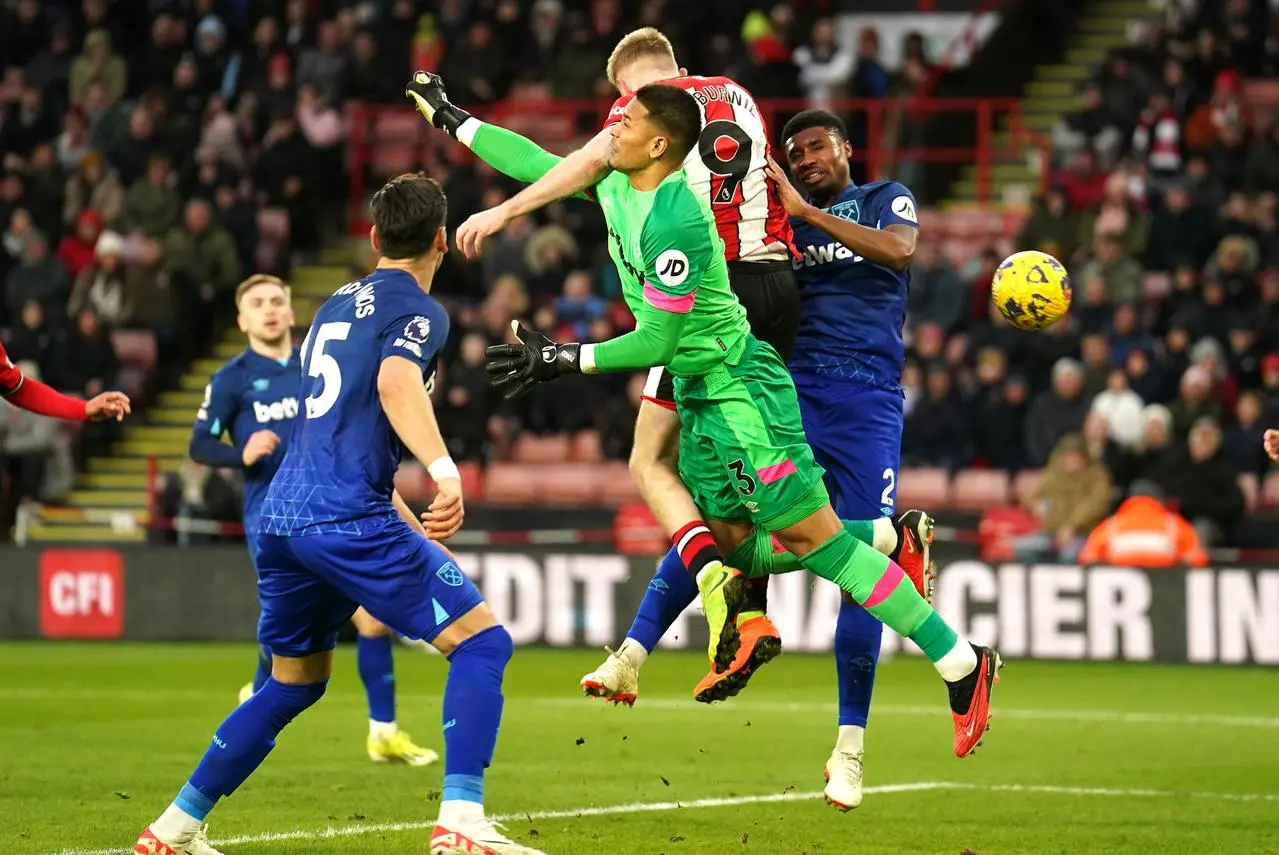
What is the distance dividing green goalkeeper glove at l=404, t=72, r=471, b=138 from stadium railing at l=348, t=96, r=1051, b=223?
13.7 m

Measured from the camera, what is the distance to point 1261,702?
14750mm

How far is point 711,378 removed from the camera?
8.20m

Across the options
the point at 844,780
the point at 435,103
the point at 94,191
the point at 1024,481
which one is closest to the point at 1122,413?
the point at 1024,481

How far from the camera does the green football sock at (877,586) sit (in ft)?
27.2

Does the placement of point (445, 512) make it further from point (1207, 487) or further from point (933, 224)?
point (933, 224)

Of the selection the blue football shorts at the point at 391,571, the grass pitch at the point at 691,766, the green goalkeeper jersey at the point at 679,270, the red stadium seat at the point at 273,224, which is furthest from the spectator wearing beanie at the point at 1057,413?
the blue football shorts at the point at 391,571

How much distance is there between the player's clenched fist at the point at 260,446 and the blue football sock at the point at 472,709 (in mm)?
3974

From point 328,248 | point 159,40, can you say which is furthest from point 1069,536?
point 159,40

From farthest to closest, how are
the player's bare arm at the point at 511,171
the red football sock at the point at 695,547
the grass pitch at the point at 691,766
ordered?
1. the grass pitch at the point at 691,766
2. the red football sock at the point at 695,547
3. the player's bare arm at the point at 511,171

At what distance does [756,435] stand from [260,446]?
3945 millimetres

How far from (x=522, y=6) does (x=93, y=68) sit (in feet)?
17.3

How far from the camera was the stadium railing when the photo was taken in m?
22.9

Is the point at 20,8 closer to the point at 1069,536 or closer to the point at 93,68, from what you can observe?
the point at 93,68

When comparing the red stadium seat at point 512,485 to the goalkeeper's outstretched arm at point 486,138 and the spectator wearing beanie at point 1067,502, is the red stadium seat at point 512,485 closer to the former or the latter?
the spectator wearing beanie at point 1067,502
